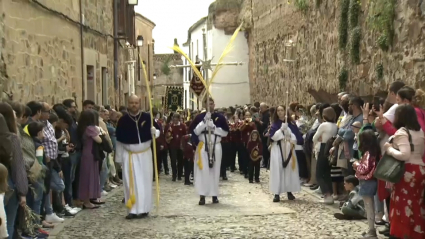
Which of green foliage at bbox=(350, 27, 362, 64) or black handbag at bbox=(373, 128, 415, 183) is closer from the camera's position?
black handbag at bbox=(373, 128, 415, 183)

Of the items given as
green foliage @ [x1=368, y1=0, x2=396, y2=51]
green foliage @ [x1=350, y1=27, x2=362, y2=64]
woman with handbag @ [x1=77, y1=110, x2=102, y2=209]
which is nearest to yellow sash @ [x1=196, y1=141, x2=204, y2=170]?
woman with handbag @ [x1=77, y1=110, x2=102, y2=209]

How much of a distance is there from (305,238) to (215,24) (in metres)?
30.1

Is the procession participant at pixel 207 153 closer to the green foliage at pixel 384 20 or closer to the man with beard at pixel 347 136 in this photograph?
the man with beard at pixel 347 136

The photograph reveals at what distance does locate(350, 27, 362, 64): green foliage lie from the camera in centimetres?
1418

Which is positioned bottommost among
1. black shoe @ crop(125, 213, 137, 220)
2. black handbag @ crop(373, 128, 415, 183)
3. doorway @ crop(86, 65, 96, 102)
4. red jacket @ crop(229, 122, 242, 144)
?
black shoe @ crop(125, 213, 137, 220)

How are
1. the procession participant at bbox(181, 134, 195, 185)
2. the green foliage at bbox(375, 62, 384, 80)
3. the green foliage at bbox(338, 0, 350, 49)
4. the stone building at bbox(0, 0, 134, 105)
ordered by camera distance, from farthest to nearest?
the procession participant at bbox(181, 134, 195, 185) < the green foliage at bbox(338, 0, 350, 49) < the green foliage at bbox(375, 62, 384, 80) < the stone building at bbox(0, 0, 134, 105)

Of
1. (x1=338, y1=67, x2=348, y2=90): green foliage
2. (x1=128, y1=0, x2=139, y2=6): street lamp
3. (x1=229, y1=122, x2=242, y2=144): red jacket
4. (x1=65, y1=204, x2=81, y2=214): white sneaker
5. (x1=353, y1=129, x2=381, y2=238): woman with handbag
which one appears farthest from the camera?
(x1=128, y1=0, x2=139, y2=6): street lamp

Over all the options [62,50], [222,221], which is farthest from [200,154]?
[62,50]

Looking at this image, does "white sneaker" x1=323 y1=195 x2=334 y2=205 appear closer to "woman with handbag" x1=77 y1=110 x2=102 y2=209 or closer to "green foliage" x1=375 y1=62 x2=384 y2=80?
"green foliage" x1=375 y1=62 x2=384 y2=80

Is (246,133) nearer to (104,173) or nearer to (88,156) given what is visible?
(104,173)

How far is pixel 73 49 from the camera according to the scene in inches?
603

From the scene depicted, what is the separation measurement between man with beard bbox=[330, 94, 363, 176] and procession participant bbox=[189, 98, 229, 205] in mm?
1983

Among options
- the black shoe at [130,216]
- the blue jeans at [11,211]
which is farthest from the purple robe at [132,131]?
the blue jeans at [11,211]

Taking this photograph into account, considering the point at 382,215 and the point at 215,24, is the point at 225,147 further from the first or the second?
the point at 215,24
